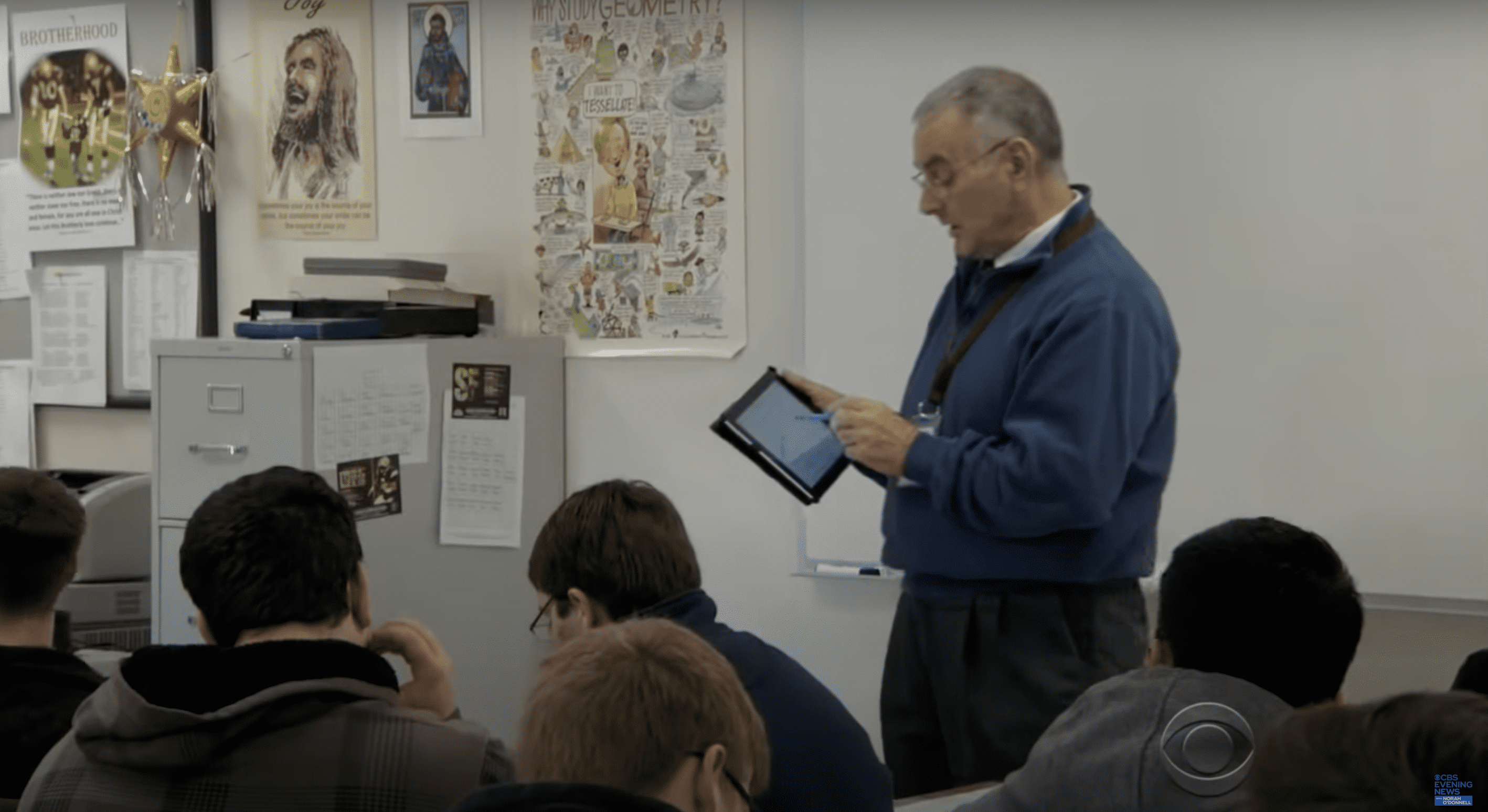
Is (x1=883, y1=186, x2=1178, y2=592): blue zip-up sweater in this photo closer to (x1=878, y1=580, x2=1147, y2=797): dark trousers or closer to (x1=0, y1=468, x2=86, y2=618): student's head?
(x1=878, y1=580, x2=1147, y2=797): dark trousers

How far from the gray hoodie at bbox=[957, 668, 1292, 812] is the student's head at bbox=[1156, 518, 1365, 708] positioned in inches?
2.7

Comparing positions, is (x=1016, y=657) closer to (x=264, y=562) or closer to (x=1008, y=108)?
(x=1008, y=108)

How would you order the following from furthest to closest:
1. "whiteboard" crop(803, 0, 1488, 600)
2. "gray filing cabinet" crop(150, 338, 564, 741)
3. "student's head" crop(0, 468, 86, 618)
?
"gray filing cabinet" crop(150, 338, 564, 741), "whiteboard" crop(803, 0, 1488, 600), "student's head" crop(0, 468, 86, 618)

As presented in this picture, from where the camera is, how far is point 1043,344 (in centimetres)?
221

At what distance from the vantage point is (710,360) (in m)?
3.55

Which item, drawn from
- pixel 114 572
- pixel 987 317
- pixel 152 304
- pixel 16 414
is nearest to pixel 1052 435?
pixel 987 317

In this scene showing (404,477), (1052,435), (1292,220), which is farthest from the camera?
(404,477)

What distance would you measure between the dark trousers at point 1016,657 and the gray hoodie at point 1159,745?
2.42 feet

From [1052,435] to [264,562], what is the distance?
1.05m

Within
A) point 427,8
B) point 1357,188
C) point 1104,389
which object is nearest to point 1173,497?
point 1357,188

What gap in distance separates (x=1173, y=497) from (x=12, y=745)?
215 cm

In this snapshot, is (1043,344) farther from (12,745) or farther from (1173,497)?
(12,745)

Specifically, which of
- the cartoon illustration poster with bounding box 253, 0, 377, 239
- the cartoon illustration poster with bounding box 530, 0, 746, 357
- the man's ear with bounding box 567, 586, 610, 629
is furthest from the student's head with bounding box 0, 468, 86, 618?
the cartoon illustration poster with bounding box 253, 0, 377, 239

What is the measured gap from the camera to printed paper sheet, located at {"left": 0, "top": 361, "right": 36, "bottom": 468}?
14.1 feet
